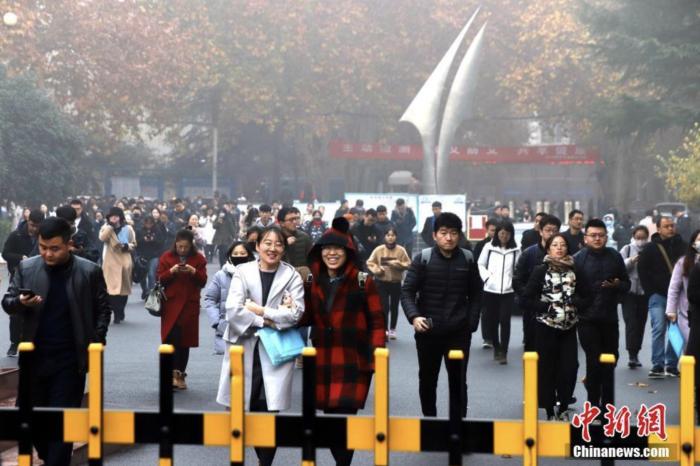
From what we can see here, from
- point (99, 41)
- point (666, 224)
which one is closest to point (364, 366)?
point (666, 224)

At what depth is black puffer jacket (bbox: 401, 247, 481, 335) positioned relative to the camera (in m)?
9.71

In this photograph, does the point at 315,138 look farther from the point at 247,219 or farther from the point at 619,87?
the point at 247,219

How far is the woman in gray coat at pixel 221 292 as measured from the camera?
10.8 m

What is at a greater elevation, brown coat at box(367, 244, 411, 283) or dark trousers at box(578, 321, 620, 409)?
brown coat at box(367, 244, 411, 283)

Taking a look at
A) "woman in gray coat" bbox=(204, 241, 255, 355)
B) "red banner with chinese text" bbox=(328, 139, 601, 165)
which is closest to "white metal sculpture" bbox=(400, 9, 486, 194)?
"red banner with chinese text" bbox=(328, 139, 601, 165)

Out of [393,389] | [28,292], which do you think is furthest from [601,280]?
[28,292]

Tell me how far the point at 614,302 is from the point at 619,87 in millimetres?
42572

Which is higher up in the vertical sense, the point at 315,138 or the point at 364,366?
the point at 315,138

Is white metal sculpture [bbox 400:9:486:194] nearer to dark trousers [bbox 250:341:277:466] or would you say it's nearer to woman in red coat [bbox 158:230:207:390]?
woman in red coat [bbox 158:230:207:390]

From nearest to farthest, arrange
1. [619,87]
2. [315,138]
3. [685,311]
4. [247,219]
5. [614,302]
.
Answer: [614,302], [685,311], [247,219], [619,87], [315,138]

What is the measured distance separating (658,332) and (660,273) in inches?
23.1

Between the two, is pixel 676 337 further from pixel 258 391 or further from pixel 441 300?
pixel 258 391

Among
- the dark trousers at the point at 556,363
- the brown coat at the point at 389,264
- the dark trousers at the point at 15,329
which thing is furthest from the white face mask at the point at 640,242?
the dark trousers at the point at 15,329

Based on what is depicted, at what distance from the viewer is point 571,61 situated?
55500 mm
